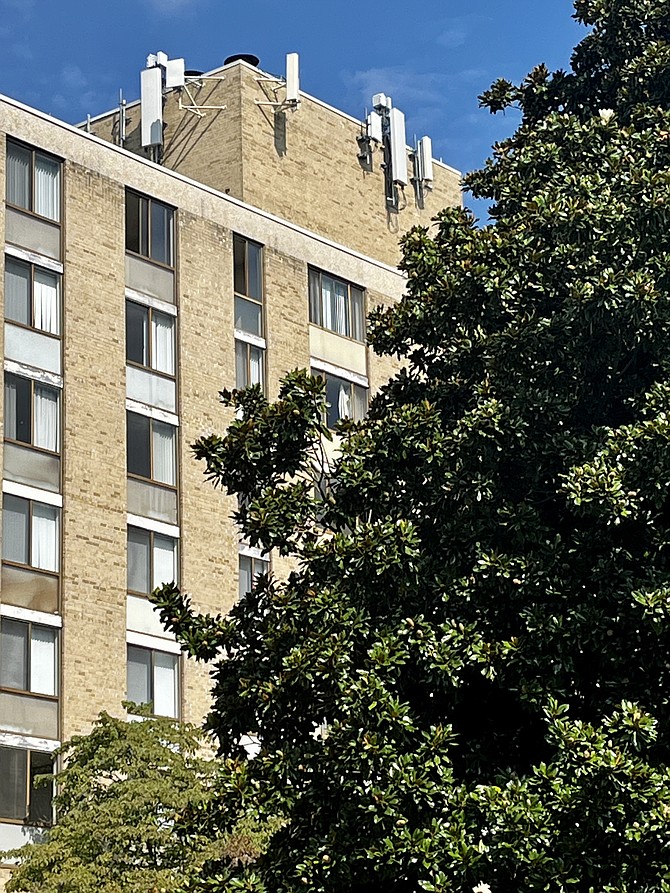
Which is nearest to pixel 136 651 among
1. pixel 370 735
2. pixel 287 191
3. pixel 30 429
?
pixel 30 429

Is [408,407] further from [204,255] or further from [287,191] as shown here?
[287,191]

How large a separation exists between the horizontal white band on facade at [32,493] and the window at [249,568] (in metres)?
6.94

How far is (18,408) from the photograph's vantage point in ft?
Answer: 137

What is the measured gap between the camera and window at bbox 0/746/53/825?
38219 millimetres

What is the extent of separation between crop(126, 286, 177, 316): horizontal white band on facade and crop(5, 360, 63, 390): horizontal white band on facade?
4.13 meters

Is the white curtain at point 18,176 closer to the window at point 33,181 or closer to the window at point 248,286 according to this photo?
the window at point 33,181

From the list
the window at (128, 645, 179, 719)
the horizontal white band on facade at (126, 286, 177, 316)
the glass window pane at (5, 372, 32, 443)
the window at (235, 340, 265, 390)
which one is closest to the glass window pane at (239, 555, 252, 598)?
the window at (128, 645, 179, 719)

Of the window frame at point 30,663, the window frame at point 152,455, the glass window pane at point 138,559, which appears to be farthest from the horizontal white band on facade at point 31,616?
the window frame at point 152,455

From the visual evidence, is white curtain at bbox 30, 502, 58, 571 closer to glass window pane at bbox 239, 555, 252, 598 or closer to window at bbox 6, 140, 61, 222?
glass window pane at bbox 239, 555, 252, 598

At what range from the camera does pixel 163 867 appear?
99.7 feet

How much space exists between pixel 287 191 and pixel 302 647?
4054 centimetres

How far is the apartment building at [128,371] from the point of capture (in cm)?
4078

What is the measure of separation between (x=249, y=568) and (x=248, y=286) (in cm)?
890

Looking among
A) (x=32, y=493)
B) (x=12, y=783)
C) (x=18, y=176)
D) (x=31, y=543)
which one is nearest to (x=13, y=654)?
(x=31, y=543)
